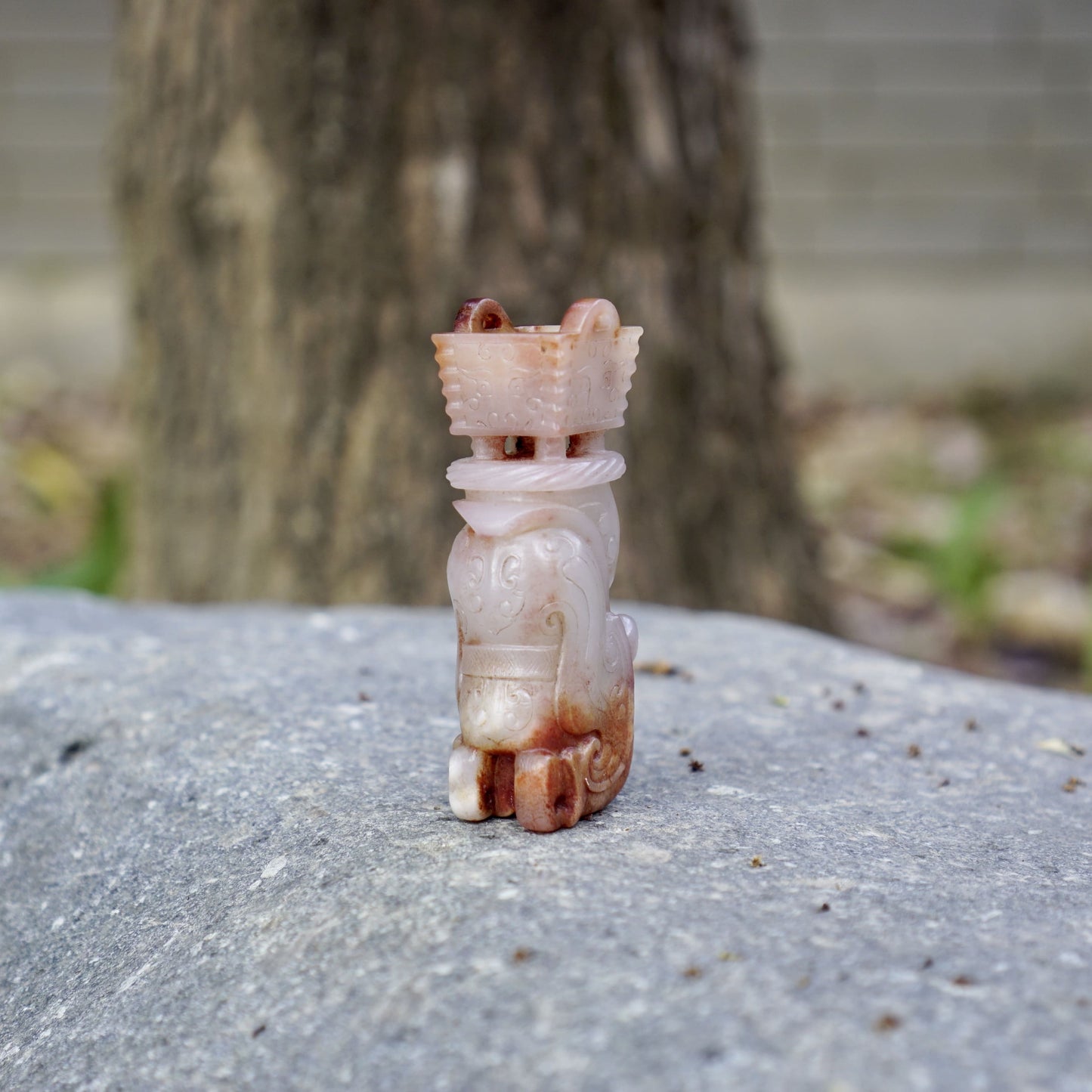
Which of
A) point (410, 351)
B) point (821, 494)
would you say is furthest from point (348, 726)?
point (821, 494)

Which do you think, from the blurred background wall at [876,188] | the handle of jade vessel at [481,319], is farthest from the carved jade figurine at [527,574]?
the blurred background wall at [876,188]

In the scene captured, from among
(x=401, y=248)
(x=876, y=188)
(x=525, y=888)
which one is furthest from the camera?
(x=876, y=188)

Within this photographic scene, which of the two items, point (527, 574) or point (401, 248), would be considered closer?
point (527, 574)

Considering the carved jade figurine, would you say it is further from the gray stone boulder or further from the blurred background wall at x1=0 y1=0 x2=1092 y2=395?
the blurred background wall at x1=0 y1=0 x2=1092 y2=395

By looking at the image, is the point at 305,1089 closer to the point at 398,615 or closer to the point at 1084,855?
the point at 1084,855

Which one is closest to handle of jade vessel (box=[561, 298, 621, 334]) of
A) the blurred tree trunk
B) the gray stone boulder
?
the gray stone boulder

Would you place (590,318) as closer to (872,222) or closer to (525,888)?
(525,888)

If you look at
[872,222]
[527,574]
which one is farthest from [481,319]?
[872,222]
